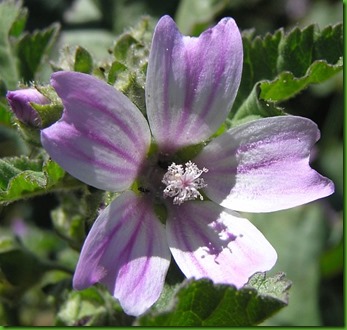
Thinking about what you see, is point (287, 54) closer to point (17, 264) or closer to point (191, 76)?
point (191, 76)

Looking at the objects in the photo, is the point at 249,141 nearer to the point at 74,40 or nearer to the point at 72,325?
the point at 72,325

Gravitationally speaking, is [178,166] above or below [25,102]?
below

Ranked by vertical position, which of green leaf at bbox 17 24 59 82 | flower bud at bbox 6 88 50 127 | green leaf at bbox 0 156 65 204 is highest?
flower bud at bbox 6 88 50 127

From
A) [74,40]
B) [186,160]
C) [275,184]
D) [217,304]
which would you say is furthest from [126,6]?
[217,304]

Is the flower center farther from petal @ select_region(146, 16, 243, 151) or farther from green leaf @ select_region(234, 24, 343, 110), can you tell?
green leaf @ select_region(234, 24, 343, 110)

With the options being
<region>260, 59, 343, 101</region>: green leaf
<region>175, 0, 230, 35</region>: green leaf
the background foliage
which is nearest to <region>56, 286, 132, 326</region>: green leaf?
the background foliage

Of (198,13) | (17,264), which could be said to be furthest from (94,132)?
(198,13)
